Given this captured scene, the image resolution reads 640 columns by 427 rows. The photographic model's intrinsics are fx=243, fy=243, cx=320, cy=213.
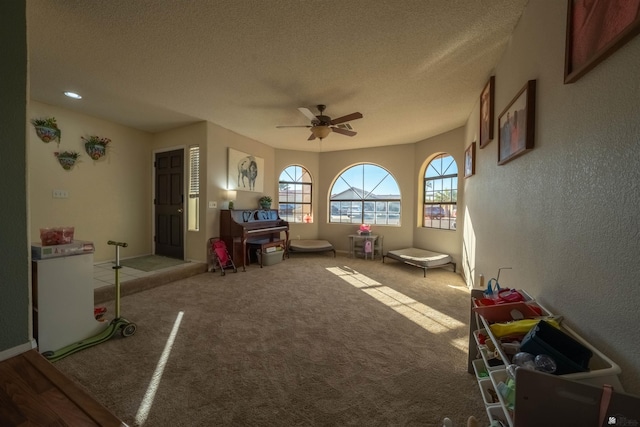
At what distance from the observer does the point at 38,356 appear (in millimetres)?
1458

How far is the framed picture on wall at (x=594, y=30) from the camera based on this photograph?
82 cm

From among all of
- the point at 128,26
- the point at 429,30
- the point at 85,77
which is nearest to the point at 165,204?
the point at 85,77

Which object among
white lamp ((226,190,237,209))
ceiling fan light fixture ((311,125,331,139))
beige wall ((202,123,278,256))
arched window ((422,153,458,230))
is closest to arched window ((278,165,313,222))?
beige wall ((202,123,278,256))

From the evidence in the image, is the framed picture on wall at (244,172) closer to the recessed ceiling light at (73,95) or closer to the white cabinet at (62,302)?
the recessed ceiling light at (73,95)

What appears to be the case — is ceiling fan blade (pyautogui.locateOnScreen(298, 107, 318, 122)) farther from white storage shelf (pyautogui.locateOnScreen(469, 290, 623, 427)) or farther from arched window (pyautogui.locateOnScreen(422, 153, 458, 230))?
arched window (pyautogui.locateOnScreen(422, 153, 458, 230))

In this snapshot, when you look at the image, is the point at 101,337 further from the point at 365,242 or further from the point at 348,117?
the point at 365,242

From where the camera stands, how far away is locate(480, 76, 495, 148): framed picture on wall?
243 cm

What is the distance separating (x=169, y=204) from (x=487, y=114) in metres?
5.10

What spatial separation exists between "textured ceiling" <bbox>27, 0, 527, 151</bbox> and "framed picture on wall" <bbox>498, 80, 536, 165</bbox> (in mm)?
652

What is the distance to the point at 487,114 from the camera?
2.56 meters

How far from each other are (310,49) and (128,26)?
1464mm

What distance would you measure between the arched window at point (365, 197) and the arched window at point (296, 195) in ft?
2.07

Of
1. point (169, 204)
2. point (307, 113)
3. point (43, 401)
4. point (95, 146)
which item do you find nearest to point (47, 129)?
point (95, 146)

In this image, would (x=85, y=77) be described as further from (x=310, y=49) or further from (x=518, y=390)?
(x=518, y=390)
